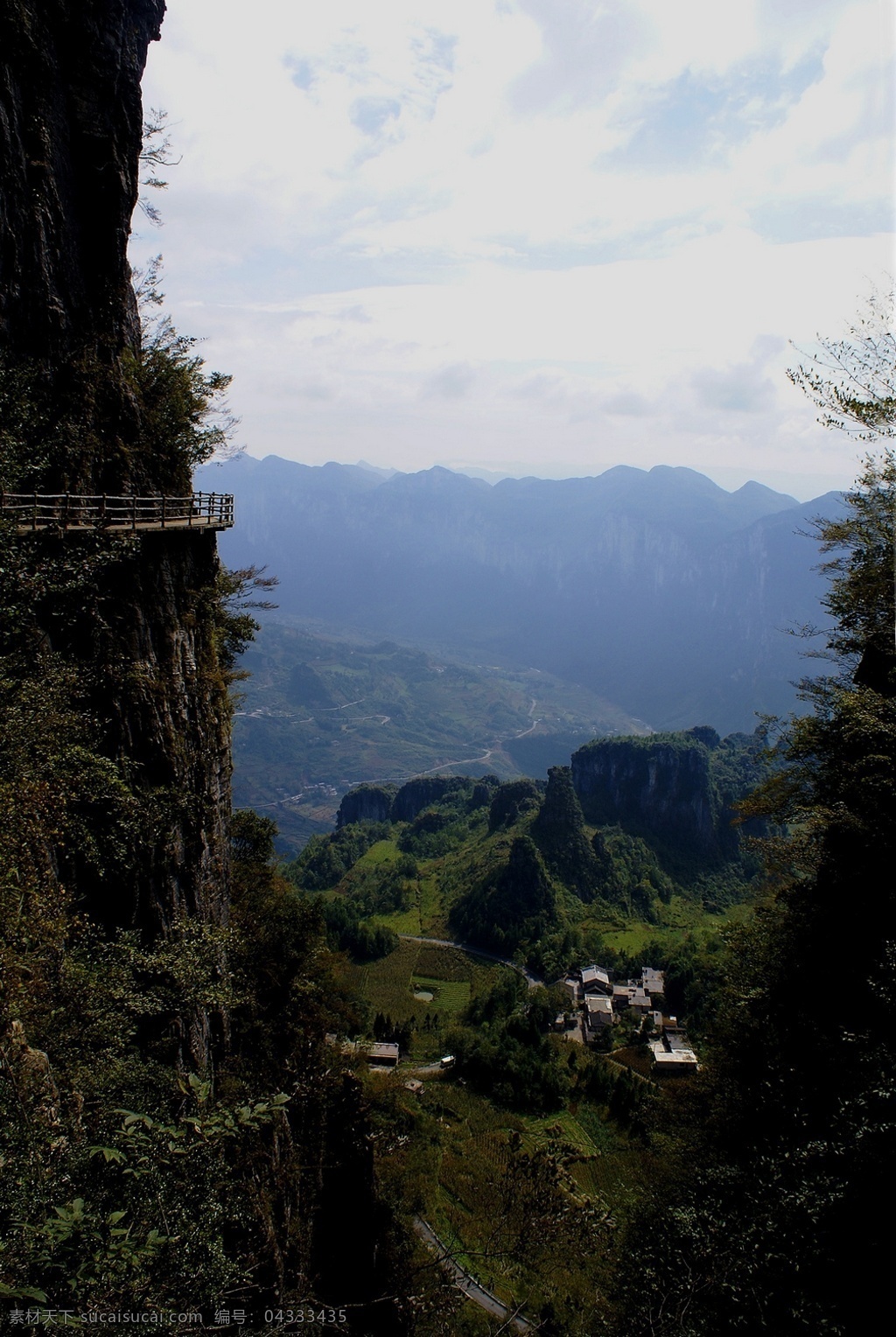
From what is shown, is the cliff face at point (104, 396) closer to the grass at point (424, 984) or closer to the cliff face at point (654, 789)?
the grass at point (424, 984)

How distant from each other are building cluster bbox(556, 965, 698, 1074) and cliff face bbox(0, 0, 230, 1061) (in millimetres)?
33883

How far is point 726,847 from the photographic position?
76875mm

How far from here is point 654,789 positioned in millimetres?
82125

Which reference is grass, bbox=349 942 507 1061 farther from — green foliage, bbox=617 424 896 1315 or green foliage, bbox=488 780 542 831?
green foliage, bbox=617 424 896 1315

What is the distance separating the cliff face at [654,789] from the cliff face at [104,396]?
71.9 m

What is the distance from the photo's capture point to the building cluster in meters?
39.7

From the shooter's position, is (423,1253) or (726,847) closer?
(423,1253)

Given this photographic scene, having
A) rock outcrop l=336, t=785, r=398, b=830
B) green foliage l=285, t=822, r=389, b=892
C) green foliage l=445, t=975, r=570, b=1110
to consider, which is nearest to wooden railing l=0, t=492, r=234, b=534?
green foliage l=445, t=975, r=570, b=1110

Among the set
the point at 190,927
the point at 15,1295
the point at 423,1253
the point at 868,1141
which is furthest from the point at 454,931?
the point at 15,1295

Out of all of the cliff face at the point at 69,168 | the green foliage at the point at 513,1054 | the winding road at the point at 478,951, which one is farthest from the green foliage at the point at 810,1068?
the winding road at the point at 478,951

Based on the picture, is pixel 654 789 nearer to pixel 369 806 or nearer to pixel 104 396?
pixel 369 806

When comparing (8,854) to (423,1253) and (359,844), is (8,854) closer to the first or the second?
(423,1253)

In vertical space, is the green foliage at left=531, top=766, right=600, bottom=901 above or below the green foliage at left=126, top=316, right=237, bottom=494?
below

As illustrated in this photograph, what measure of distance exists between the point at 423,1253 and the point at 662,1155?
719 cm
